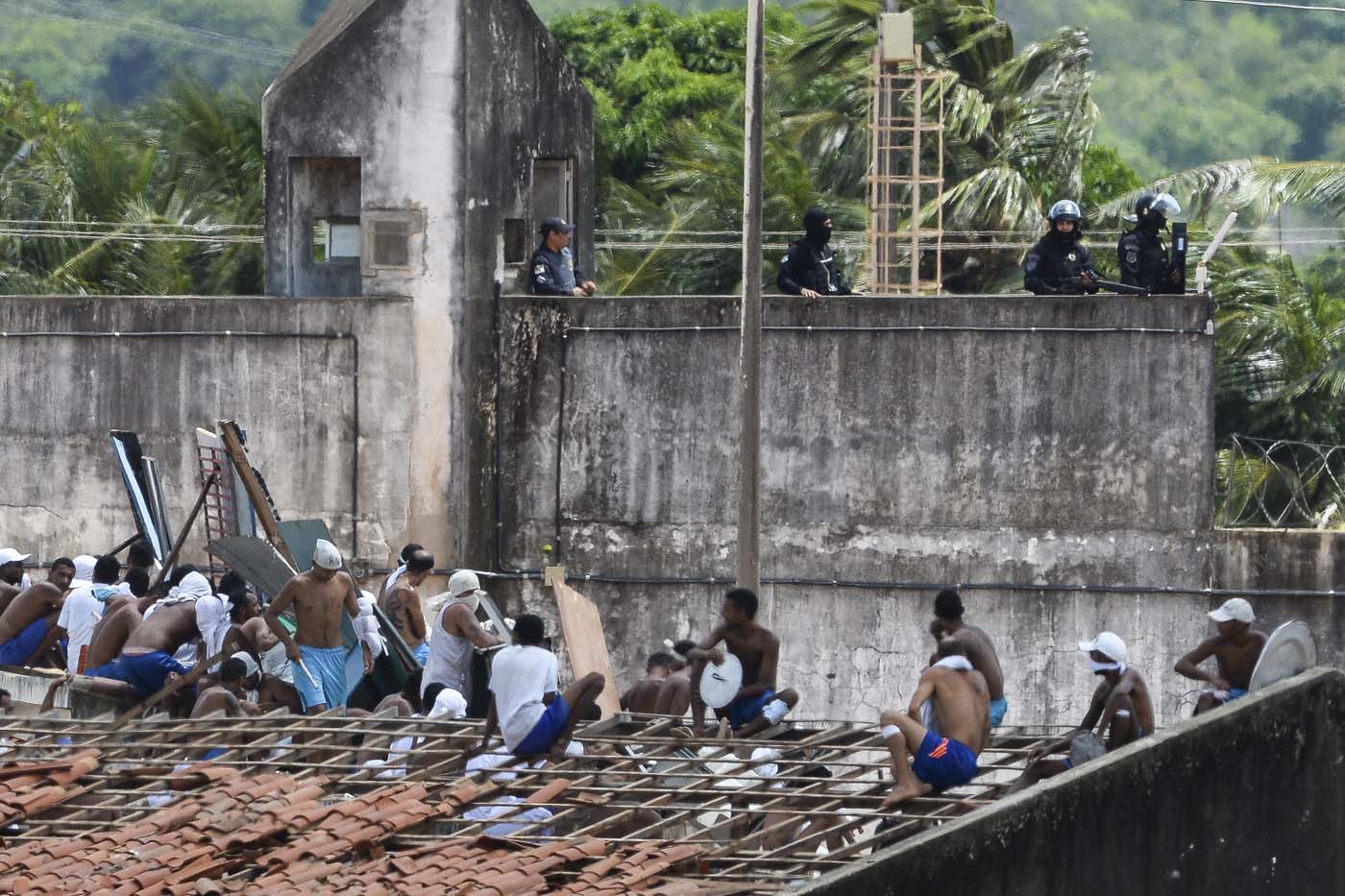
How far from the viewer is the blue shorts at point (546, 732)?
44.0ft

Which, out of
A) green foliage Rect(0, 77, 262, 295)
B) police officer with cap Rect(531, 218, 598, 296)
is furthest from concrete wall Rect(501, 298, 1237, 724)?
green foliage Rect(0, 77, 262, 295)

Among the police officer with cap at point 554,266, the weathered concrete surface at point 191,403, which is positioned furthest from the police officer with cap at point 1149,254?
the weathered concrete surface at point 191,403

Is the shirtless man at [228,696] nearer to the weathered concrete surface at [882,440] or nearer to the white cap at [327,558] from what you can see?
the white cap at [327,558]

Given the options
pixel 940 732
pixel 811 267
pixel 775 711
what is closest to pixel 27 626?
pixel 775 711

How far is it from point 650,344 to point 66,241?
1477 centimetres

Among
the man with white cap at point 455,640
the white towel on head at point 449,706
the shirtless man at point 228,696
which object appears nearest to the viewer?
the shirtless man at point 228,696

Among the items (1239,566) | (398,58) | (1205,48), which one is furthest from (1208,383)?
(1205,48)

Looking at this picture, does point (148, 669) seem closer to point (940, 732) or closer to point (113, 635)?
point (113, 635)

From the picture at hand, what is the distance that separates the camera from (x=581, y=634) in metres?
19.5

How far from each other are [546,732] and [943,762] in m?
2.36

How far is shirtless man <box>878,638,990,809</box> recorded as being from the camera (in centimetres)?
1232

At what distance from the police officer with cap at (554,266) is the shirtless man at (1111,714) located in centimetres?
861

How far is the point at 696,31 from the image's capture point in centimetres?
4069

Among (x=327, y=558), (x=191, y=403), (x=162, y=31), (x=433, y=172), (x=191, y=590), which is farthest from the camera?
(x=162, y=31)
